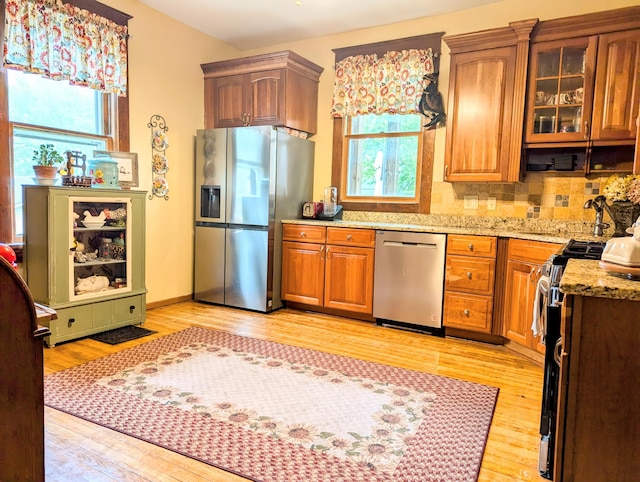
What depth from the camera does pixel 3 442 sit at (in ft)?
3.89

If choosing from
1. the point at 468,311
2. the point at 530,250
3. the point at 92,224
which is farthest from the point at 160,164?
the point at 530,250

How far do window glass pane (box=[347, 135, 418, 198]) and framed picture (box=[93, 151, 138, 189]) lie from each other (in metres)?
2.04

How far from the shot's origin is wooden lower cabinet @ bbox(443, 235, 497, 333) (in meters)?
3.37

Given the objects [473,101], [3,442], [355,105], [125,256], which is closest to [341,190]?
[355,105]

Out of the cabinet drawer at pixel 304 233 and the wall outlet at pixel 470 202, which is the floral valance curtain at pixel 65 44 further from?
the wall outlet at pixel 470 202

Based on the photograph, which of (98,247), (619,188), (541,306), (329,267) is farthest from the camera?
(329,267)

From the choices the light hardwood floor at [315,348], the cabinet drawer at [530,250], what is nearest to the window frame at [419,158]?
the cabinet drawer at [530,250]

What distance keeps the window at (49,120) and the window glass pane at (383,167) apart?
2.28 m

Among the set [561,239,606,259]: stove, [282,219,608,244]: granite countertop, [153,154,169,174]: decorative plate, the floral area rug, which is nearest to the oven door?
the floral area rug

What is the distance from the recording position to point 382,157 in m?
4.38

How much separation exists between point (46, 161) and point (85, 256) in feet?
2.47

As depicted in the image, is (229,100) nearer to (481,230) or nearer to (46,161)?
(46,161)

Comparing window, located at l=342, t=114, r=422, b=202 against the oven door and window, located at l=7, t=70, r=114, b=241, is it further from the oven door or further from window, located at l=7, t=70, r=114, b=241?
the oven door

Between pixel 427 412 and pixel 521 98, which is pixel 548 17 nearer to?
pixel 521 98
